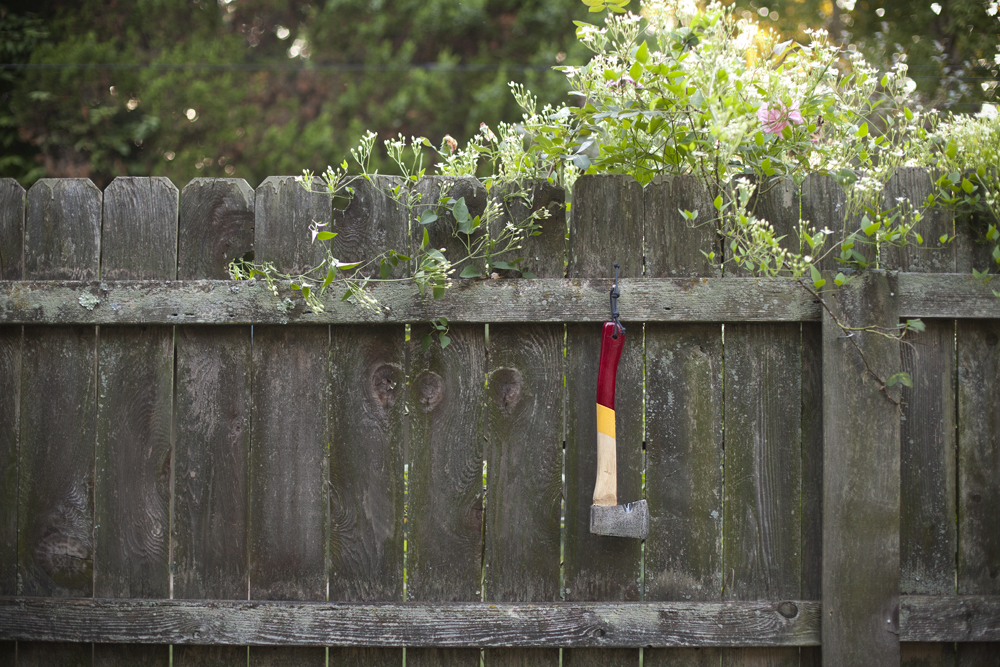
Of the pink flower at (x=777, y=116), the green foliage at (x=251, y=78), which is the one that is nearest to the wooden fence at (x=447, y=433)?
A: the pink flower at (x=777, y=116)

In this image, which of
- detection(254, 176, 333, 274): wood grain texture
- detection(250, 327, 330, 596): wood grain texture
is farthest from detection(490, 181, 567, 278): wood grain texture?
detection(250, 327, 330, 596): wood grain texture

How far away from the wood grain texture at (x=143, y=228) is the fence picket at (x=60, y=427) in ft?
0.20

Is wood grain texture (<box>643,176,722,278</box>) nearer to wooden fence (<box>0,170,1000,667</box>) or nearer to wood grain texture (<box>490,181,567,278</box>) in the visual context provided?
wooden fence (<box>0,170,1000,667</box>)

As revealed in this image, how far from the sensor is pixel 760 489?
1.71m

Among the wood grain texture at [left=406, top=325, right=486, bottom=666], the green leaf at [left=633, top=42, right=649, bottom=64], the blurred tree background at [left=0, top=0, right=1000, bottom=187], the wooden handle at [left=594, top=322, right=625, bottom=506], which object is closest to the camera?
the green leaf at [left=633, top=42, right=649, bottom=64]

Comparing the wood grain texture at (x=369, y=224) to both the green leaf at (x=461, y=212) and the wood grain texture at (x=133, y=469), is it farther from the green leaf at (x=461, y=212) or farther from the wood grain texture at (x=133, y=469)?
the wood grain texture at (x=133, y=469)

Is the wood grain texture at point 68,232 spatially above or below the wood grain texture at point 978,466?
above

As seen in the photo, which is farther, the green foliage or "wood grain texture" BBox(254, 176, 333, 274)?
the green foliage

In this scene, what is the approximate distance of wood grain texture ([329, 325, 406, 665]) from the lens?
1.72m

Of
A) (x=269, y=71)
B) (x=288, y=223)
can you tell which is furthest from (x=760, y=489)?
(x=269, y=71)

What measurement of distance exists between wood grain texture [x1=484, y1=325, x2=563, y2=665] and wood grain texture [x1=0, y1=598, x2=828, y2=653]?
0.07m

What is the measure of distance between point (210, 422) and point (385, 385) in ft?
1.57

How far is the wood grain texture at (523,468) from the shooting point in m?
1.70

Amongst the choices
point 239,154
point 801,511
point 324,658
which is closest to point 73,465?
point 324,658
